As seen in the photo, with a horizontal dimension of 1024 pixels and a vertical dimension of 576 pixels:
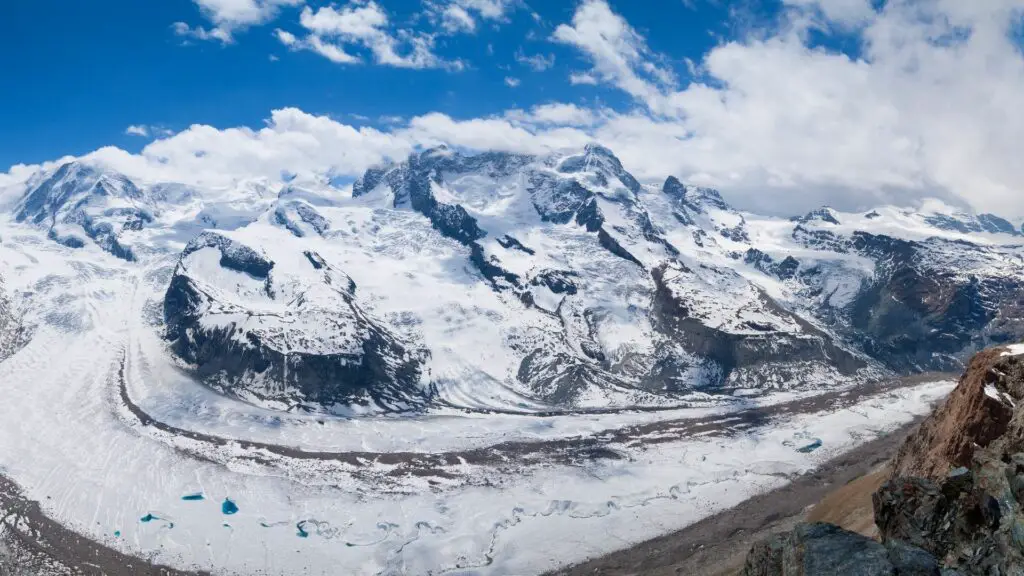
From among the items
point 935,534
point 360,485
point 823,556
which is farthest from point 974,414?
point 360,485

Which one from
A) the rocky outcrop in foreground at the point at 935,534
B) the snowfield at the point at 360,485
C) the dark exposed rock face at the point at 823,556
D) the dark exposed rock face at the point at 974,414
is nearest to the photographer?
the rocky outcrop in foreground at the point at 935,534

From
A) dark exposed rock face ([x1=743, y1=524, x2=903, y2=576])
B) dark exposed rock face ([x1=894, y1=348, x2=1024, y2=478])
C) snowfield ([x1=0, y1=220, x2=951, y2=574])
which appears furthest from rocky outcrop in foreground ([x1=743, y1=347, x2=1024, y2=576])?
snowfield ([x1=0, y1=220, x2=951, y2=574])

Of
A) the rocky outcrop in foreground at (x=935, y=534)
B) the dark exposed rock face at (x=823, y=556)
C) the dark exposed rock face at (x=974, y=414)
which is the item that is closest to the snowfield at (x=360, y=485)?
the dark exposed rock face at (x=974, y=414)

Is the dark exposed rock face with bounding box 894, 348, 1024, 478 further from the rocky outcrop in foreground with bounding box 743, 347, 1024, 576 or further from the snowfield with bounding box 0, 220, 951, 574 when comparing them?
the snowfield with bounding box 0, 220, 951, 574

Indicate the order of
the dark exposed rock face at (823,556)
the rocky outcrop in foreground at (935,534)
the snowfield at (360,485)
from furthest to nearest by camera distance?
1. the snowfield at (360,485)
2. the dark exposed rock face at (823,556)
3. the rocky outcrop in foreground at (935,534)

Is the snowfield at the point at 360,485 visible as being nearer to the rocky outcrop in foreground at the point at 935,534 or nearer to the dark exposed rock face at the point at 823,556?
the dark exposed rock face at the point at 823,556

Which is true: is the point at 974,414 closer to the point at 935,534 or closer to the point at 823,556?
the point at 935,534

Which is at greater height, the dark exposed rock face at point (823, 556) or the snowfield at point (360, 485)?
the dark exposed rock face at point (823, 556)

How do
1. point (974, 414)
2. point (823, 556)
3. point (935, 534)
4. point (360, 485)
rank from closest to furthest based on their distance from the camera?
point (823, 556), point (935, 534), point (974, 414), point (360, 485)

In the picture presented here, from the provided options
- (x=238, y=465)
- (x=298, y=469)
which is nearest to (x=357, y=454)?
(x=298, y=469)

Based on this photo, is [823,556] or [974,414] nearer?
[823,556]

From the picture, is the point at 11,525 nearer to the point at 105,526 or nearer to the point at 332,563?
the point at 105,526

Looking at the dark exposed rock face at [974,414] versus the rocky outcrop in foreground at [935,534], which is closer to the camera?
the rocky outcrop in foreground at [935,534]
